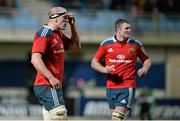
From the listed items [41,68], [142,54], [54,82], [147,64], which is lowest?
[147,64]

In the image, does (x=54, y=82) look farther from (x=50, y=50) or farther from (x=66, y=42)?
(x=66, y=42)

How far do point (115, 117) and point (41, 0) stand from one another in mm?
19660

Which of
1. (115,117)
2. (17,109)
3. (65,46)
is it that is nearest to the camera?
(65,46)

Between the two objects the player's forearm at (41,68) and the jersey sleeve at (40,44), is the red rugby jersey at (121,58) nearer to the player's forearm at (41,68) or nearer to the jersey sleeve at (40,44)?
the jersey sleeve at (40,44)

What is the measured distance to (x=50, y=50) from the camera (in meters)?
7.86

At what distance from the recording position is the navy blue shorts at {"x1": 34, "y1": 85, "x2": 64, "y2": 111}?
7.79 meters

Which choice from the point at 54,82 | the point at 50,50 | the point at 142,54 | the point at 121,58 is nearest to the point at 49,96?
the point at 54,82

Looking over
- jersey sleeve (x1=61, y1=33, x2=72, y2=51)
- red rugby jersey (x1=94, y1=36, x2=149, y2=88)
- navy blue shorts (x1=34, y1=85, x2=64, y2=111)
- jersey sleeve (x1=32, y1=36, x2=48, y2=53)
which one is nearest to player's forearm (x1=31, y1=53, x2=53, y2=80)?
jersey sleeve (x1=32, y1=36, x2=48, y2=53)

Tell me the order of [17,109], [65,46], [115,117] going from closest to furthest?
[65,46] < [115,117] < [17,109]

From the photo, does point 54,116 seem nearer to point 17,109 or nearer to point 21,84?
point 17,109

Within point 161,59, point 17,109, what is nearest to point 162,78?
point 161,59

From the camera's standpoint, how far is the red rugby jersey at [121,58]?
9711mm

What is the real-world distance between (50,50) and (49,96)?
0.55 metres

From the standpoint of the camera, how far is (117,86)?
9734 mm
